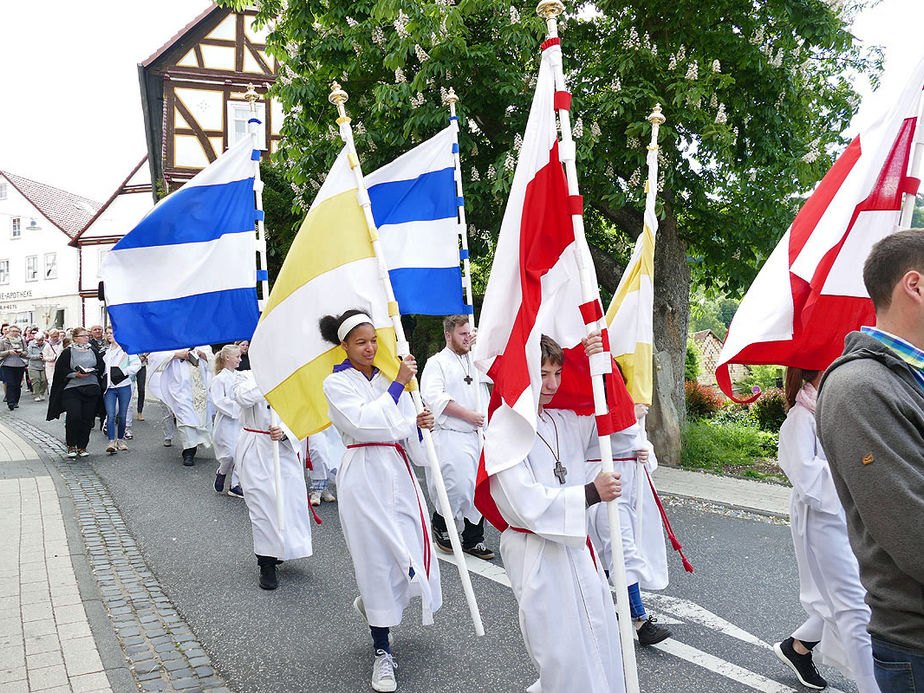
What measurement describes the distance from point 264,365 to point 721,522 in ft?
16.1

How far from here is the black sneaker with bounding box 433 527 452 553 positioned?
664cm

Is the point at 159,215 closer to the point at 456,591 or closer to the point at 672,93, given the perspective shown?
the point at 456,591

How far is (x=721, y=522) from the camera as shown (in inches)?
296

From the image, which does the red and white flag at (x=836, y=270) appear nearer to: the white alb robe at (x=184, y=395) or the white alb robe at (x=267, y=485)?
the white alb robe at (x=267, y=485)

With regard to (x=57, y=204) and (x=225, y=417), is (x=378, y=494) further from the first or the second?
(x=57, y=204)

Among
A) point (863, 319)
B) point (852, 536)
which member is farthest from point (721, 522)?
point (852, 536)

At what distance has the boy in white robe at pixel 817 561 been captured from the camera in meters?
3.64

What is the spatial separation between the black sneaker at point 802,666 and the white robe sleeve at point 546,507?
6.47 feet

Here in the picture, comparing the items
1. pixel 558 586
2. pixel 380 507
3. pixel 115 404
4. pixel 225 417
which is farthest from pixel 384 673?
pixel 115 404

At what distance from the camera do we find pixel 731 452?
10.9m

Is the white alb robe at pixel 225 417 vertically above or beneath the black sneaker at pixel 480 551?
above

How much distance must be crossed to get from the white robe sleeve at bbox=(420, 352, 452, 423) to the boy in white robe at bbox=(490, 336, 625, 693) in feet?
11.3

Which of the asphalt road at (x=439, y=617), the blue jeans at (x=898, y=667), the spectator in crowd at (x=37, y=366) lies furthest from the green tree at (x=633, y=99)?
the spectator in crowd at (x=37, y=366)

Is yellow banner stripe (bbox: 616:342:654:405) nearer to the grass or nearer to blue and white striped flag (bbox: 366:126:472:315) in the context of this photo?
blue and white striped flag (bbox: 366:126:472:315)
